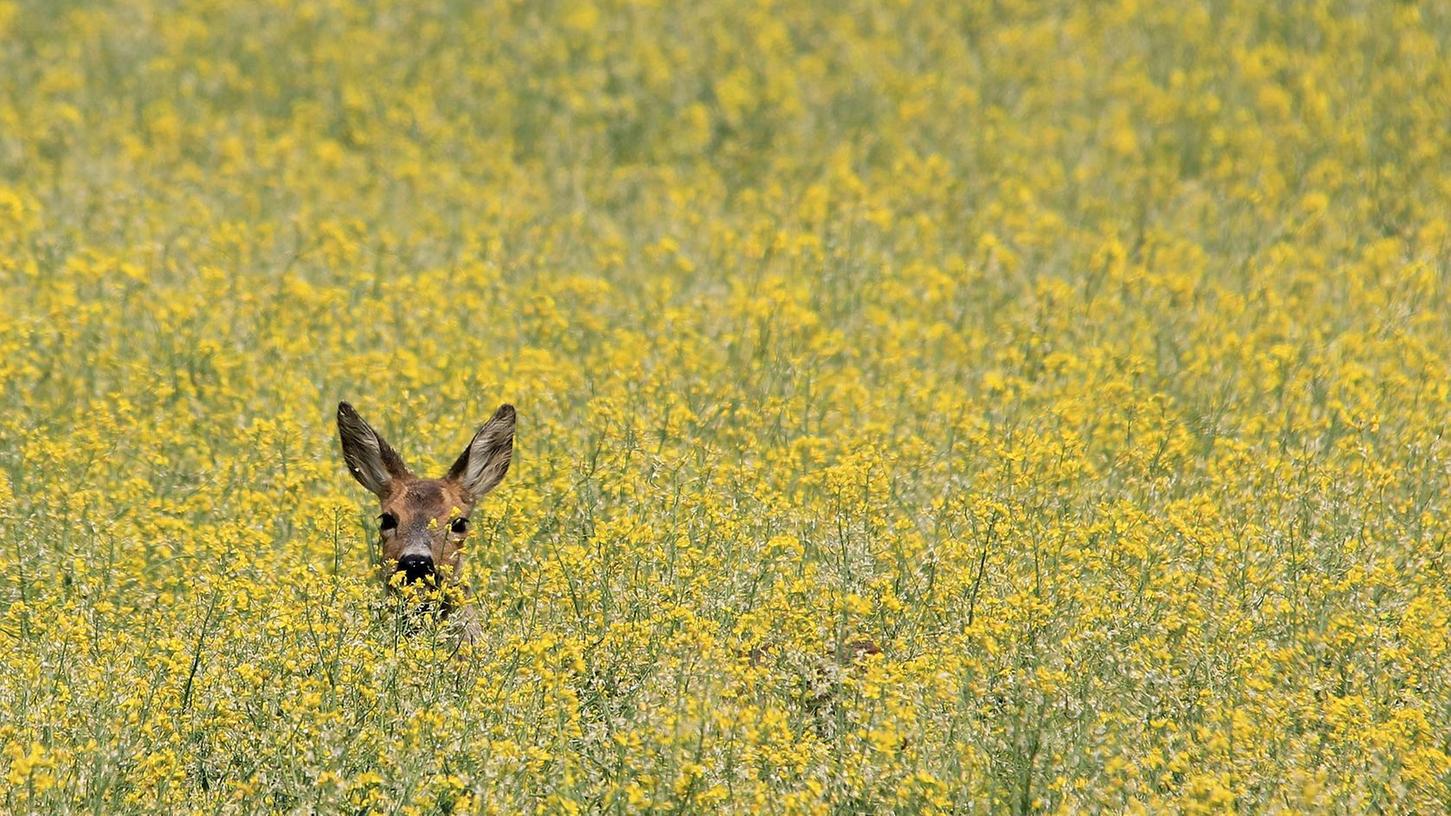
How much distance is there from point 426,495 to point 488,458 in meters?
0.47

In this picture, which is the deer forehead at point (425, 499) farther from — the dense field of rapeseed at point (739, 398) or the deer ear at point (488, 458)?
the dense field of rapeseed at point (739, 398)

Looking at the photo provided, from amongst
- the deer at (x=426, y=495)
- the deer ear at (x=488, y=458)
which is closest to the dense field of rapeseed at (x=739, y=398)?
the deer at (x=426, y=495)

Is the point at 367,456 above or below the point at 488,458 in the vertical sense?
above

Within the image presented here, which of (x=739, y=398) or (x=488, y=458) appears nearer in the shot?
(x=488, y=458)

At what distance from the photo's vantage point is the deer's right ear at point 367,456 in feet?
26.2

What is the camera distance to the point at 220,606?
22.7 feet

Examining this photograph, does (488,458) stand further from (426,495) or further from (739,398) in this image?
(739,398)

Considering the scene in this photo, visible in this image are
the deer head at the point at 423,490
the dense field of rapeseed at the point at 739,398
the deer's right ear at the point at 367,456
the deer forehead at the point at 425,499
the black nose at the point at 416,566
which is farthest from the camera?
the deer's right ear at the point at 367,456

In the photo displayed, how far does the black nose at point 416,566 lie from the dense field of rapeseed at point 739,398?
24cm

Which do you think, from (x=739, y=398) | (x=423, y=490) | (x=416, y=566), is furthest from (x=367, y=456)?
(x=739, y=398)

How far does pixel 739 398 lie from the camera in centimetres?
1005

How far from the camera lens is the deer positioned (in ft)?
24.4

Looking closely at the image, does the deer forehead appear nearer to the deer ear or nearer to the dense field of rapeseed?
the deer ear

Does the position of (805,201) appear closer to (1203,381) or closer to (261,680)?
(1203,381)
